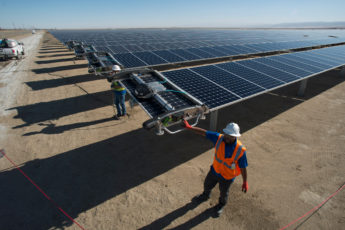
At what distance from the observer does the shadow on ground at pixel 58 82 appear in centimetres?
1527

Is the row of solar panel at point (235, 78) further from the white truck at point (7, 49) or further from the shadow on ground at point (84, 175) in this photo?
the white truck at point (7, 49)

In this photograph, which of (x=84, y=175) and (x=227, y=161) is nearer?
(x=227, y=161)

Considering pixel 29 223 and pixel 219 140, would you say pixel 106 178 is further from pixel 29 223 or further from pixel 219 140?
pixel 219 140

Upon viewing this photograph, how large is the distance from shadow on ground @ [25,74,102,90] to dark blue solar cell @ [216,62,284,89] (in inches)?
516

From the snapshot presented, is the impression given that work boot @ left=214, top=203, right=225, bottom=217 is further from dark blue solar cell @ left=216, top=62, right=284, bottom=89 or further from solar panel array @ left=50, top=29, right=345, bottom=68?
solar panel array @ left=50, top=29, right=345, bottom=68

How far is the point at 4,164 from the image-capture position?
695cm

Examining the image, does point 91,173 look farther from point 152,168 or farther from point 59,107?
point 59,107

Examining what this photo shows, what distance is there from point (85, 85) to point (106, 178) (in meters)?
11.8

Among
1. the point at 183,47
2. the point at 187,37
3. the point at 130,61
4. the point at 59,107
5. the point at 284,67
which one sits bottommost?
the point at 59,107

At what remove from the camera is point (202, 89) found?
7477 mm

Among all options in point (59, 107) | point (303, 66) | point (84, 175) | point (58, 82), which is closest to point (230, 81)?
point (84, 175)

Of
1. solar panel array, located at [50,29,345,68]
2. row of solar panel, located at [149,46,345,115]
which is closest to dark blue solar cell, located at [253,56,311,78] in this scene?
row of solar panel, located at [149,46,345,115]

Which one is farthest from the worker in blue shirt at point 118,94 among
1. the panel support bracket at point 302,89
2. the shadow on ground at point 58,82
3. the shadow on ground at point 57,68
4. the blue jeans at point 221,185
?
the shadow on ground at point 57,68

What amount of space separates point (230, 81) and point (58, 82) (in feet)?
50.4
